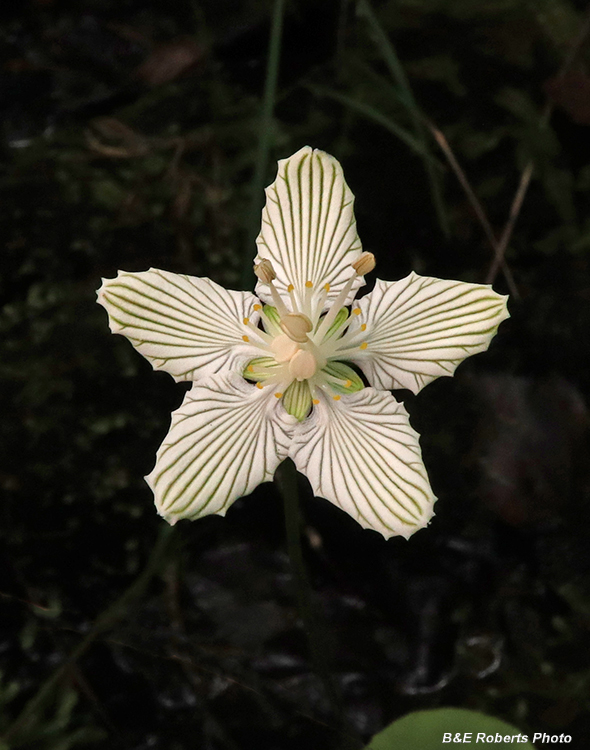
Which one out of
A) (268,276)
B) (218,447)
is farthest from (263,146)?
(218,447)

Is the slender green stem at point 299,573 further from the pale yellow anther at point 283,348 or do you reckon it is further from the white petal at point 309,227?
the white petal at point 309,227

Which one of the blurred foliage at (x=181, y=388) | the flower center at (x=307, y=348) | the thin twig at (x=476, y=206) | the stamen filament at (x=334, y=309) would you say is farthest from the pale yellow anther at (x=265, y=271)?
the thin twig at (x=476, y=206)

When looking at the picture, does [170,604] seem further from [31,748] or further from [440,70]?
[440,70]

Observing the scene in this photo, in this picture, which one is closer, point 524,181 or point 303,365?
point 303,365

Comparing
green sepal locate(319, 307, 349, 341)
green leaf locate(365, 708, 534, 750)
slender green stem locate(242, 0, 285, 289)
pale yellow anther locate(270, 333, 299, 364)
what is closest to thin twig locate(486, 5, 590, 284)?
slender green stem locate(242, 0, 285, 289)

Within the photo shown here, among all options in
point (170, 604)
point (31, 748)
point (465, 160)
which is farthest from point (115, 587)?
point (465, 160)

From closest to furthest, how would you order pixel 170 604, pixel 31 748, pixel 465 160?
pixel 31 748, pixel 170 604, pixel 465 160

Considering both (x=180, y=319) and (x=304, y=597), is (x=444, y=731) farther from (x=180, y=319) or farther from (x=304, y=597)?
(x=180, y=319)
